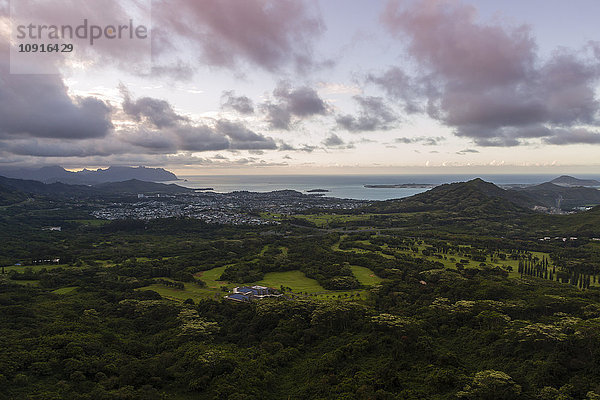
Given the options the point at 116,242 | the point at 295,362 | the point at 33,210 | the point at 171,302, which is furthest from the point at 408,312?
the point at 33,210

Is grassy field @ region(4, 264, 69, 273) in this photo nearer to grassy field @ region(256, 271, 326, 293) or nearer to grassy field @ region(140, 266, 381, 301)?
grassy field @ region(140, 266, 381, 301)

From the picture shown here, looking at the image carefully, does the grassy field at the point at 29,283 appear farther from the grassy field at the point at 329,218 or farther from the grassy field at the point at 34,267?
the grassy field at the point at 329,218

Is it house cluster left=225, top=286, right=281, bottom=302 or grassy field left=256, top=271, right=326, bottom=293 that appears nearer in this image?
house cluster left=225, top=286, right=281, bottom=302

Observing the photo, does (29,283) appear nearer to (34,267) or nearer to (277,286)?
(34,267)

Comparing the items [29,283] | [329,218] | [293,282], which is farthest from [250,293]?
[329,218]

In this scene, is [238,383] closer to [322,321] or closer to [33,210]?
[322,321]

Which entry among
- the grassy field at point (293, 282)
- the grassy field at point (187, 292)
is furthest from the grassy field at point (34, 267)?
the grassy field at point (293, 282)

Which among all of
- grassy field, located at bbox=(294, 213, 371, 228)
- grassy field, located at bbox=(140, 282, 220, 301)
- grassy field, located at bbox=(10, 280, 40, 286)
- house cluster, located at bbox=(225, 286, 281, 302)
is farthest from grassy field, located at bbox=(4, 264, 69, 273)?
grassy field, located at bbox=(294, 213, 371, 228)

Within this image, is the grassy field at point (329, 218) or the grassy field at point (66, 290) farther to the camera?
the grassy field at point (329, 218)
